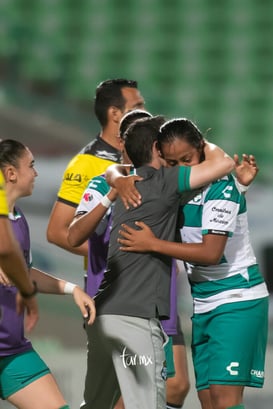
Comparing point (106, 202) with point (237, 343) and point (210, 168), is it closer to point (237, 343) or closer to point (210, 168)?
point (210, 168)

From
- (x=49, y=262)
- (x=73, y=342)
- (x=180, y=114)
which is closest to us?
(x=73, y=342)

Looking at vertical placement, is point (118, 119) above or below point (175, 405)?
above

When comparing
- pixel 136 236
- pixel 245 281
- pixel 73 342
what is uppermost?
pixel 136 236

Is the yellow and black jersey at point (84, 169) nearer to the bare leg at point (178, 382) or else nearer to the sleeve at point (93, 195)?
the sleeve at point (93, 195)

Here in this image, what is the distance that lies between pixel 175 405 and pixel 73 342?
3602mm

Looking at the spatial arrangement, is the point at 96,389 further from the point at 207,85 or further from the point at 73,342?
the point at 207,85

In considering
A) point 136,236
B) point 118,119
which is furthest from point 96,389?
point 118,119

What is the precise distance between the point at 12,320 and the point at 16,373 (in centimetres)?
19

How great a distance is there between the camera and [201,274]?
13.5 ft

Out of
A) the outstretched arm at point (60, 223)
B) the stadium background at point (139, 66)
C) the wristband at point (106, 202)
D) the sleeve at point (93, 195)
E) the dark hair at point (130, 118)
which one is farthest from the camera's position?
the stadium background at point (139, 66)

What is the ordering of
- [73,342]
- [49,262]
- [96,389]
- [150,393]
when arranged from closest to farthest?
[150,393] < [96,389] < [73,342] < [49,262]

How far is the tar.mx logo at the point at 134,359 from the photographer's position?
3.62 metres

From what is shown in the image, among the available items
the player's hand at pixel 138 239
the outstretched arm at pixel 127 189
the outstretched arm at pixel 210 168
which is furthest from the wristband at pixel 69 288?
the outstretched arm at pixel 210 168

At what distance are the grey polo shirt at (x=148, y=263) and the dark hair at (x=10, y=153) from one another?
448 mm
